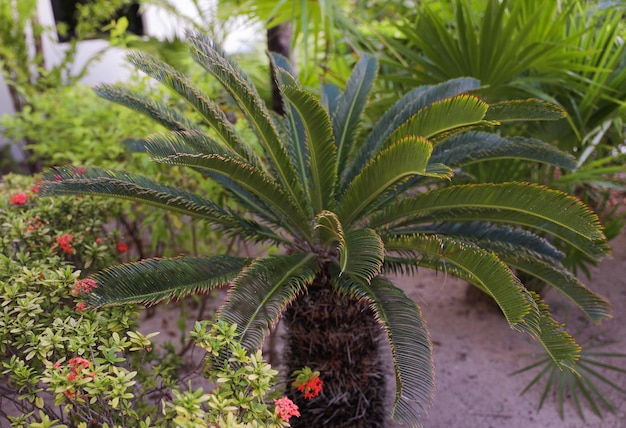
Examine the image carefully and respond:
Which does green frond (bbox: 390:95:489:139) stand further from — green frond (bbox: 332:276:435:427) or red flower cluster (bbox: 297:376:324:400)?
red flower cluster (bbox: 297:376:324:400)

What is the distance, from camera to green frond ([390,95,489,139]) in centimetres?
220

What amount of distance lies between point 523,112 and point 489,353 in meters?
2.05

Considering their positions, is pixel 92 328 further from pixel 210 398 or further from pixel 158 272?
pixel 210 398

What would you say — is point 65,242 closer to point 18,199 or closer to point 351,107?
point 18,199

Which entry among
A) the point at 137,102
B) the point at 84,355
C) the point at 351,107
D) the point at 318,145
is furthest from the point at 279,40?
the point at 84,355

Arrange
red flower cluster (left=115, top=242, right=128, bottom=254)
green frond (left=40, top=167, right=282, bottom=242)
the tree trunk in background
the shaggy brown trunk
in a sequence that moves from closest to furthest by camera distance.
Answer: green frond (left=40, top=167, right=282, bottom=242)
the shaggy brown trunk
red flower cluster (left=115, top=242, right=128, bottom=254)
the tree trunk in background

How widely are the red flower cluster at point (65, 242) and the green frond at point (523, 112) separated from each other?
2.16 m

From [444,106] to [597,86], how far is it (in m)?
1.57

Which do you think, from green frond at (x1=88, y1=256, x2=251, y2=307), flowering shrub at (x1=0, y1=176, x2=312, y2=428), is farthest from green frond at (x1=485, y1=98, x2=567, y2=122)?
flowering shrub at (x1=0, y1=176, x2=312, y2=428)

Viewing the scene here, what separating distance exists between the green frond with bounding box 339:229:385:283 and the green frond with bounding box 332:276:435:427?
163 mm

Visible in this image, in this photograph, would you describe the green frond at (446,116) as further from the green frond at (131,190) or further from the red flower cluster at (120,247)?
the red flower cluster at (120,247)

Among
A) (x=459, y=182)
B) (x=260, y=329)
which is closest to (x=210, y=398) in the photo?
(x=260, y=329)

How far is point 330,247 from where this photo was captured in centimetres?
260

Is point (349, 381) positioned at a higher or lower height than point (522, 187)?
lower
